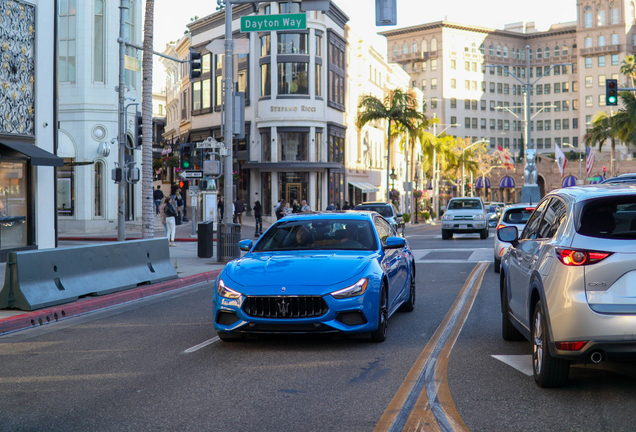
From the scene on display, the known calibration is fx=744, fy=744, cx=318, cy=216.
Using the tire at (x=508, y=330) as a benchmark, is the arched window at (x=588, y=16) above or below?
above

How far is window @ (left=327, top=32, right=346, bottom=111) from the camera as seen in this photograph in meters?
57.8

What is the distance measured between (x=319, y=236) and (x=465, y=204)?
79.9 ft

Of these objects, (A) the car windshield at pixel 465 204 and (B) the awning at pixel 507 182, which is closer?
(A) the car windshield at pixel 465 204

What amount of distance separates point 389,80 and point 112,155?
165ft

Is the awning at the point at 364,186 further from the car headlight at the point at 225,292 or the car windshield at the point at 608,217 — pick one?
the car windshield at the point at 608,217

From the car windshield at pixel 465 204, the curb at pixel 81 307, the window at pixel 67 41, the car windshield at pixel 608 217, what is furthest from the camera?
the window at pixel 67 41

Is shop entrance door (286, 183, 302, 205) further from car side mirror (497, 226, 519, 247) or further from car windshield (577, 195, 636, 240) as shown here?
car windshield (577, 195, 636, 240)

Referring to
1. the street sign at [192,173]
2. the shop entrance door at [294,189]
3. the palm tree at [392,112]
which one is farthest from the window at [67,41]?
the palm tree at [392,112]

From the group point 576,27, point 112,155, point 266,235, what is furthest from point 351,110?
point 576,27

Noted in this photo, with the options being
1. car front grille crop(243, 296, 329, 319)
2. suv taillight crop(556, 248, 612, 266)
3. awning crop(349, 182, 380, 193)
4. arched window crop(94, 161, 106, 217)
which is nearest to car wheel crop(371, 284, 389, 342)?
car front grille crop(243, 296, 329, 319)

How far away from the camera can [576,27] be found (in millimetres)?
136000

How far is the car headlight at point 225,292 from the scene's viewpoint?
788 cm

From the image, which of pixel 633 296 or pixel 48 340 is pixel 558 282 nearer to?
pixel 633 296

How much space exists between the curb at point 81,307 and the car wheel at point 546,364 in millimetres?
7069
